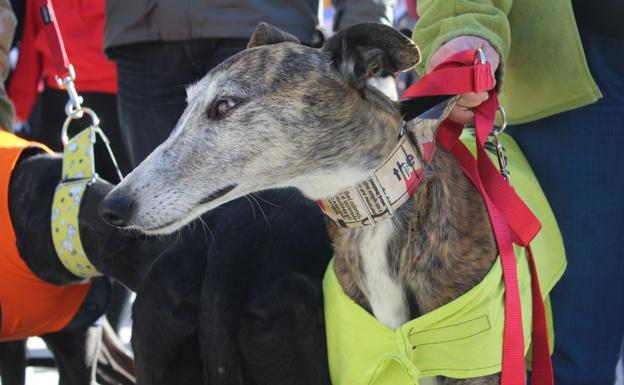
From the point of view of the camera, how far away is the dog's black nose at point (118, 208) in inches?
66.1

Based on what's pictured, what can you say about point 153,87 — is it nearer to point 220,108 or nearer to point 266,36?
point 266,36

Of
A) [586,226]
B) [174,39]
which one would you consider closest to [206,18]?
[174,39]

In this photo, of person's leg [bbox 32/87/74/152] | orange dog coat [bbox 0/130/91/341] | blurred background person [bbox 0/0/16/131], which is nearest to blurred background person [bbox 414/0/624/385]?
orange dog coat [bbox 0/130/91/341]

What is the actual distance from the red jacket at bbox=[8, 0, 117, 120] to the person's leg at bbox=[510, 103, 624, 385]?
208cm

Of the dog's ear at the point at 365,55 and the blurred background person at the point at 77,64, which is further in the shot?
the blurred background person at the point at 77,64

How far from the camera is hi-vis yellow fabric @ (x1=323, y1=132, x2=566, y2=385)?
1771mm

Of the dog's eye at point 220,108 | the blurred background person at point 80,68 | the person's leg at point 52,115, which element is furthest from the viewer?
the person's leg at point 52,115

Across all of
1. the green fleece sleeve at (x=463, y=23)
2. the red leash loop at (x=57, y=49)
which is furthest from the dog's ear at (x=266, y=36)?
the red leash loop at (x=57, y=49)

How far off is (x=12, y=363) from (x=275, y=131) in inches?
61.7

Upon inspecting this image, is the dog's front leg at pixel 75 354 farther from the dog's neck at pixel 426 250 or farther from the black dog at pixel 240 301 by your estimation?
the dog's neck at pixel 426 250

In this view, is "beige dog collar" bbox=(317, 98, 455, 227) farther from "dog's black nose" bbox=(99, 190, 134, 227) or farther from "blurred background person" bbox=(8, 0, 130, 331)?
"blurred background person" bbox=(8, 0, 130, 331)

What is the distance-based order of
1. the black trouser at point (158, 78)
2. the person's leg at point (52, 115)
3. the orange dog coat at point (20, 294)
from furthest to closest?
the person's leg at point (52, 115) → the black trouser at point (158, 78) → the orange dog coat at point (20, 294)

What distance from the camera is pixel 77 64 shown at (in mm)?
3672

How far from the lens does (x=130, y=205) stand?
1683mm
